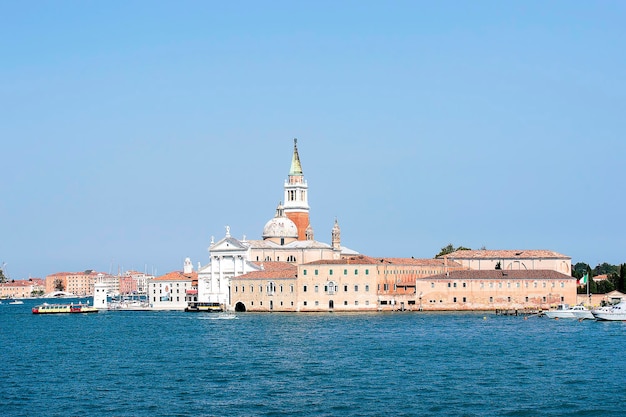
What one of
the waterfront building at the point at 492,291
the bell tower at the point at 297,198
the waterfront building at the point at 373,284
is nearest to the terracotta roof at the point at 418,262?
the waterfront building at the point at 373,284

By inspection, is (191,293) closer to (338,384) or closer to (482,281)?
(482,281)

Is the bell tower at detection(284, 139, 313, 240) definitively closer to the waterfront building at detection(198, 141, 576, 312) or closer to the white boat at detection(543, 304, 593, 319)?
the waterfront building at detection(198, 141, 576, 312)

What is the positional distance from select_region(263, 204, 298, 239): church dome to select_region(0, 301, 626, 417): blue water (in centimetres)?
3319

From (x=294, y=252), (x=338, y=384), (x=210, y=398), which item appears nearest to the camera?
(x=210, y=398)

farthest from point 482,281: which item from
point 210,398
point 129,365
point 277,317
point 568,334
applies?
point 210,398

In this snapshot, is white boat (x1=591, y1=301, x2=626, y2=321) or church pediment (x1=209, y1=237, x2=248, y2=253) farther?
church pediment (x1=209, y1=237, x2=248, y2=253)

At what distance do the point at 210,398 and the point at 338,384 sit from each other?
188 inches

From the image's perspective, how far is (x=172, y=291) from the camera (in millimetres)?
98375

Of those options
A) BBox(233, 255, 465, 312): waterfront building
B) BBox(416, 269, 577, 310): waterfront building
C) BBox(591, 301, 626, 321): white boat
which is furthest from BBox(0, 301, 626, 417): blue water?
BBox(416, 269, 577, 310): waterfront building

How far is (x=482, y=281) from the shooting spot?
77.6 meters

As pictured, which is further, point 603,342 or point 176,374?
point 603,342

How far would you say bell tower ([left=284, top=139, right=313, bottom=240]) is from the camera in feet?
327

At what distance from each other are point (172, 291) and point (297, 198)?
14783 mm

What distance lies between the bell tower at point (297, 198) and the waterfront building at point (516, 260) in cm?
1542
